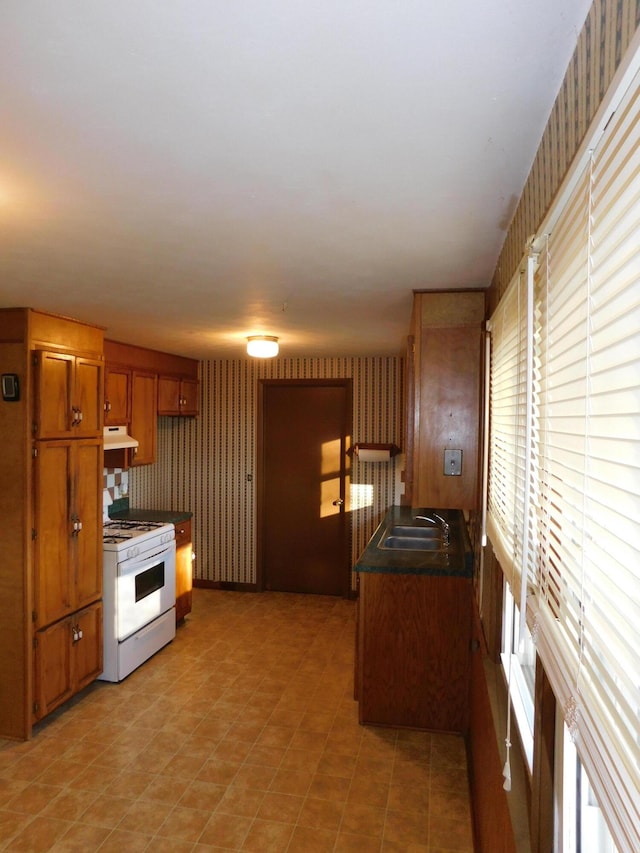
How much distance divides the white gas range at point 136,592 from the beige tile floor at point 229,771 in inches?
6.7

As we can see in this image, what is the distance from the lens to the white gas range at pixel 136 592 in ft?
12.2

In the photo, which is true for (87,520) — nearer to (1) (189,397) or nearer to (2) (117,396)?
(2) (117,396)

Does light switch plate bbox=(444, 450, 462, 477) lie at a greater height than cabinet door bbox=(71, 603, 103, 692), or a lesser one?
greater

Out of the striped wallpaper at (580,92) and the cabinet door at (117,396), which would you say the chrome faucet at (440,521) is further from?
the striped wallpaper at (580,92)

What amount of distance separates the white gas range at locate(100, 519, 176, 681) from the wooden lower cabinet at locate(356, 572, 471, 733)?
63.6 inches

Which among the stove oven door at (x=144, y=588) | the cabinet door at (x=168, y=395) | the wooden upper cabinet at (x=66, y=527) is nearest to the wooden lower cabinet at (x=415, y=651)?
the stove oven door at (x=144, y=588)

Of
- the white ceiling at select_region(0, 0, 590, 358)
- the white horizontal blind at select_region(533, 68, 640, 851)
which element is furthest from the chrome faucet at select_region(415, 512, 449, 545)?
the white horizontal blind at select_region(533, 68, 640, 851)

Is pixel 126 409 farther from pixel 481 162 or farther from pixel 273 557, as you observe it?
pixel 481 162

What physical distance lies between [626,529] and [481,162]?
1003mm

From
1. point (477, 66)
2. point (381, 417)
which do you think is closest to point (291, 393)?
point (381, 417)

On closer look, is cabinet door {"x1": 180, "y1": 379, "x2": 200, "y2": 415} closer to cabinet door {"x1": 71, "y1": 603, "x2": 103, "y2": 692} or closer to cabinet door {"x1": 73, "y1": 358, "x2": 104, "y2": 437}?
cabinet door {"x1": 73, "y1": 358, "x2": 104, "y2": 437}

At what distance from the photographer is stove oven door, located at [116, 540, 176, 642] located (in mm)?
3738

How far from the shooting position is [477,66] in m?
0.95

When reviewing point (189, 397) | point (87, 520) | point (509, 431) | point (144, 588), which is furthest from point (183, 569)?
point (509, 431)
